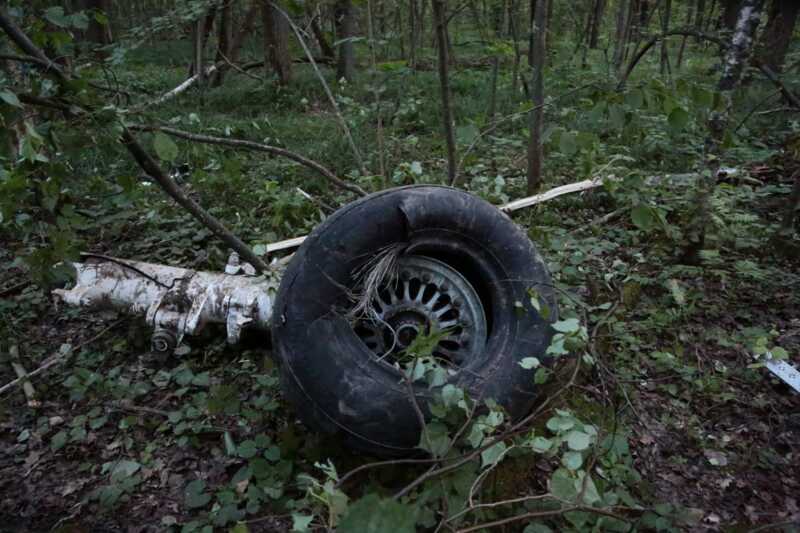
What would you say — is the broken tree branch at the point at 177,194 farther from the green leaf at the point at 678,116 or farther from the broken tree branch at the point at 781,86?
the broken tree branch at the point at 781,86

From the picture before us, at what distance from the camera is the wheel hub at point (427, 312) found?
8.96 ft

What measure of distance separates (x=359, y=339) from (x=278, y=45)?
8331 mm

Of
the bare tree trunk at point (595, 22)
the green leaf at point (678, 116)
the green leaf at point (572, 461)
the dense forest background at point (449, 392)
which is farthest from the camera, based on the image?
the bare tree trunk at point (595, 22)

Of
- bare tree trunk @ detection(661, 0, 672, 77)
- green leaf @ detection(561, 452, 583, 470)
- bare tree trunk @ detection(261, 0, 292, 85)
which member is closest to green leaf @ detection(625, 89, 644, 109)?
green leaf @ detection(561, 452, 583, 470)

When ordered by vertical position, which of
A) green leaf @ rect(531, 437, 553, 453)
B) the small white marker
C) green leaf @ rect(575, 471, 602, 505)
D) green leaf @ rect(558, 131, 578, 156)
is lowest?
the small white marker

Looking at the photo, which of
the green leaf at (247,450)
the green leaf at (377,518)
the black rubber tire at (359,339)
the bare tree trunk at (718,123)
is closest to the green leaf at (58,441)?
the green leaf at (247,450)

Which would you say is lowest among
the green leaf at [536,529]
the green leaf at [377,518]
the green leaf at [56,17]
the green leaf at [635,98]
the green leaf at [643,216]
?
the green leaf at [536,529]

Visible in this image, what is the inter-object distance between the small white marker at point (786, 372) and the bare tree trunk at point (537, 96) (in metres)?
2.35

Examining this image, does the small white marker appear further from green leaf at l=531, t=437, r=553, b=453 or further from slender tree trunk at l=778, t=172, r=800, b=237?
green leaf at l=531, t=437, r=553, b=453

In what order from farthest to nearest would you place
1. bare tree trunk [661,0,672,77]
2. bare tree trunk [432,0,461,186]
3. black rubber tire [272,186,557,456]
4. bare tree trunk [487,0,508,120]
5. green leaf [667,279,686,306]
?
bare tree trunk [661,0,672,77] < bare tree trunk [487,0,508,120] < bare tree trunk [432,0,461,186] < green leaf [667,279,686,306] < black rubber tire [272,186,557,456]

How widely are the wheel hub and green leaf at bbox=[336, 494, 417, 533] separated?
1.51 m

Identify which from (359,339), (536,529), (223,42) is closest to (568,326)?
(536,529)

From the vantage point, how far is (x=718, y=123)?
4125 mm

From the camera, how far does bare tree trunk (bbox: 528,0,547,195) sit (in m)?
4.80
